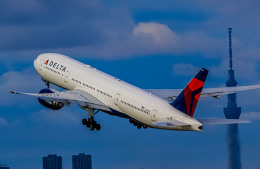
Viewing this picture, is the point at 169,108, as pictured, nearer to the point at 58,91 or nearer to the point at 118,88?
the point at 118,88

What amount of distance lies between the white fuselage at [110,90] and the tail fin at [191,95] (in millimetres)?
626

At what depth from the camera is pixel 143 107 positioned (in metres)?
83.8

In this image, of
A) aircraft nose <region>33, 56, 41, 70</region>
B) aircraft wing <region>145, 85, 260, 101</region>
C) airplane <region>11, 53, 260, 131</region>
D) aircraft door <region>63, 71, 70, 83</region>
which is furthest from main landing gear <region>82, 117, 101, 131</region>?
aircraft nose <region>33, 56, 41, 70</region>

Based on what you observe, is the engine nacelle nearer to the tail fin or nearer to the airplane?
the airplane

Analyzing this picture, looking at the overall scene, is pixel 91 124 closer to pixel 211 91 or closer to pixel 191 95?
pixel 211 91

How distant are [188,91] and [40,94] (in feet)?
69.0

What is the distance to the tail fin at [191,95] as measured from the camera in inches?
3039

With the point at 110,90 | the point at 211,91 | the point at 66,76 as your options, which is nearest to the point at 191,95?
the point at 110,90

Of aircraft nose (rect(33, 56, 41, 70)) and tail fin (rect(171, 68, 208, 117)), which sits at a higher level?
aircraft nose (rect(33, 56, 41, 70))

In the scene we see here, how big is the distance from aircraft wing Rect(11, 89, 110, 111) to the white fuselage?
1.61 ft

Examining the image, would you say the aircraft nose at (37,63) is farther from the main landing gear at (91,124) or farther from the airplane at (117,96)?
the main landing gear at (91,124)

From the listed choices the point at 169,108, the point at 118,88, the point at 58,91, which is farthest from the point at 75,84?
the point at 169,108

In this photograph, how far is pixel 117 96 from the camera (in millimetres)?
87562

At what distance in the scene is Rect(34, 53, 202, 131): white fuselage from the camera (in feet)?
267
